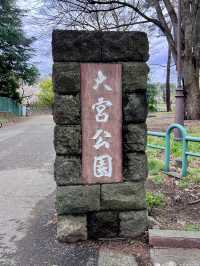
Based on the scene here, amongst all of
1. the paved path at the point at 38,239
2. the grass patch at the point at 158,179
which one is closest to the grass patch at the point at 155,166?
the grass patch at the point at 158,179

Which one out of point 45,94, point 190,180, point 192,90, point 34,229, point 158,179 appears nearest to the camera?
point 34,229

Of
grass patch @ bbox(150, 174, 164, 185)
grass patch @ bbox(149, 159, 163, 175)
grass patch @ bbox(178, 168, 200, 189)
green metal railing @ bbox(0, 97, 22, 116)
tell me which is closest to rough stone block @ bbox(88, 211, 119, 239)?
grass patch @ bbox(178, 168, 200, 189)

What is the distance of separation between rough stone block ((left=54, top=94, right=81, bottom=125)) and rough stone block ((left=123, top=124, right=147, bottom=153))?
550 mm

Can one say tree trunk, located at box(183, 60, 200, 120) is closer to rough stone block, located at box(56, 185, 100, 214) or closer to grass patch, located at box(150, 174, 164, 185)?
grass patch, located at box(150, 174, 164, 185)

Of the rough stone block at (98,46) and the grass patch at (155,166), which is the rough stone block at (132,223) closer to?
the rough stone block at (98,46)

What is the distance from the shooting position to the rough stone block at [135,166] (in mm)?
4180

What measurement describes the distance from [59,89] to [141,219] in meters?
1.63

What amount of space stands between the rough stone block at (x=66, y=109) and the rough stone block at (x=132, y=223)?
116 centimetres

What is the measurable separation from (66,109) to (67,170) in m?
0.63

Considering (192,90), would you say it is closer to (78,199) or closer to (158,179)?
(158,179)

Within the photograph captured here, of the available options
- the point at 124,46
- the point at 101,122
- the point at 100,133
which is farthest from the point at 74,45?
the point at 100,133

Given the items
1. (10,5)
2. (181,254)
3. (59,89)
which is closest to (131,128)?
(59,89)

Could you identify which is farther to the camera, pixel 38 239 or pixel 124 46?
pixel 38 239

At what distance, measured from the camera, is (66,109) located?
4.06 metres
